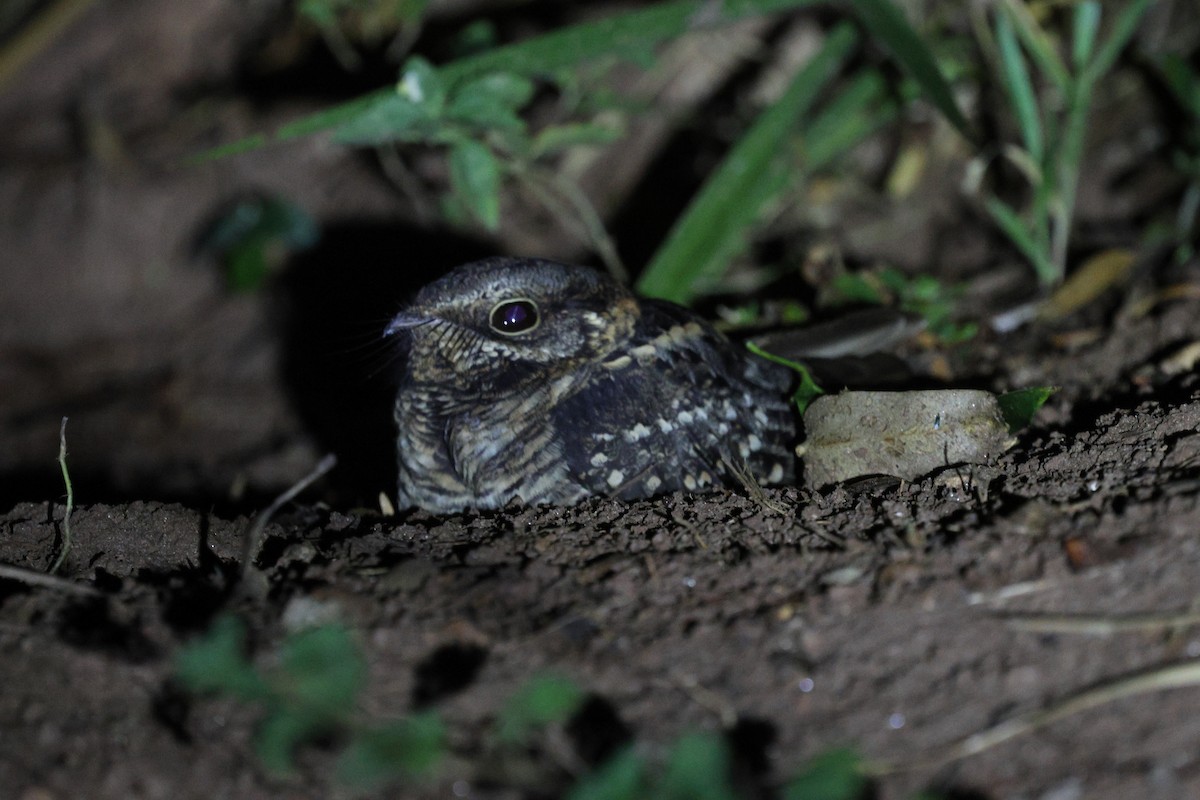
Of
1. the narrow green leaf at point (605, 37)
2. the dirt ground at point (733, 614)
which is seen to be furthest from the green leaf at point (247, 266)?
the dirt ground at point (733, 614)

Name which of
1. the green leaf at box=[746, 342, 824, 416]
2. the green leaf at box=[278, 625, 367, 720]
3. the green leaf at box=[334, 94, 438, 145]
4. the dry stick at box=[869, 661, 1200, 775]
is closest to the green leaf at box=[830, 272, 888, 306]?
the green leaf at box=[746, 342, 824, 416]

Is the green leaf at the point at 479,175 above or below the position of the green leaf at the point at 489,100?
below

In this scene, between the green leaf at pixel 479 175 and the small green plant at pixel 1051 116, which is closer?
the green leaf at pixel 479 175

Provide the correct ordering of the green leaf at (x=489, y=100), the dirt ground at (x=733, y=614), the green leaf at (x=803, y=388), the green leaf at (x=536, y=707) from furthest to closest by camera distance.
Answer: the green leaf at (x=489, y=100)
the green leaf at (x=803, y=388)
the dirt ground at (x=733, y=614)
the green leaf at (x=536, y=707)

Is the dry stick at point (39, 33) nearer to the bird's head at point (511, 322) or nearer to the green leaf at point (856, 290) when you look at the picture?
the bird's head at point (511, 322)

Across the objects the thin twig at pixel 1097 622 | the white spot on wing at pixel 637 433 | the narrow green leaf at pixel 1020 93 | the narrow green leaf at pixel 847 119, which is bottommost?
the white spot on wing at pixel 637 433

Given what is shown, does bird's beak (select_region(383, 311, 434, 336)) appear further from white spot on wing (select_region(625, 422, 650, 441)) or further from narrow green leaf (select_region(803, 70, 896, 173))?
narrow green leaf (select_region(803, 70, 896, 173))

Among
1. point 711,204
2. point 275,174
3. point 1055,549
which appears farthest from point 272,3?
point 1055,549
